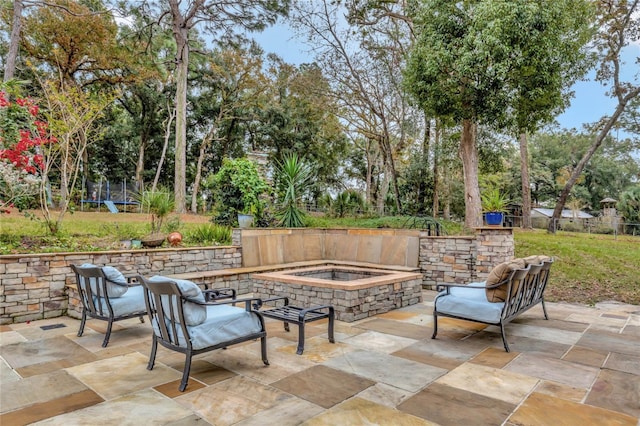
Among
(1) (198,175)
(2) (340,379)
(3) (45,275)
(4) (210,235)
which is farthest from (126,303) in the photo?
(1) (198,175)

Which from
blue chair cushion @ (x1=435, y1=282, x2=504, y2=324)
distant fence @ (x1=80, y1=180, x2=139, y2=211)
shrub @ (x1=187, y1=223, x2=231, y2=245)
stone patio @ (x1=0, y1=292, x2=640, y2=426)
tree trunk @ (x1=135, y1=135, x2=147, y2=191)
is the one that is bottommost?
stone patio @ (x1=0, y1=292, x2=640, y2=426)

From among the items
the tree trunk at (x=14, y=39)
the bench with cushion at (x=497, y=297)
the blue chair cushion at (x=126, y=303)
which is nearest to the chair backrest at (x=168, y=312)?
the blue chair cushion at (x=126, y=303)

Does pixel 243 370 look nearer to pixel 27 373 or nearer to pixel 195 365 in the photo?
pixel 195 365

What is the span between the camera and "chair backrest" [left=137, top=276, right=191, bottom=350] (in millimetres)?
2578

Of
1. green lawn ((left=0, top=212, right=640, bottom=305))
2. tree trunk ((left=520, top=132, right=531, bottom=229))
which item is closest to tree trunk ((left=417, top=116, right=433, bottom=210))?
tree trunk ((left=520, top=132, right=531, bottom=229))

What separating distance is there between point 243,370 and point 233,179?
5.09 metres

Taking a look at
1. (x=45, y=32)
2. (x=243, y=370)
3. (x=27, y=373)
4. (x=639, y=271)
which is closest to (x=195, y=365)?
(x=243, y=370)

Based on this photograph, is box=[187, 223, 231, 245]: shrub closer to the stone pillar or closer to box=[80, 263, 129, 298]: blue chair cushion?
box=[80, 263, 129, 298]: blue chair cushion

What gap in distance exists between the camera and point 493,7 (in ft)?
23.1

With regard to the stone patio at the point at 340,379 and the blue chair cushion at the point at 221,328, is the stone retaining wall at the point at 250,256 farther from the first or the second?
the blue chair cushion at the point at 221,328

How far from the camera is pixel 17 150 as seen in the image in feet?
16.5

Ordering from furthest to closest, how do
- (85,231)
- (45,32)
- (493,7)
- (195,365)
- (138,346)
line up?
(45,32)
(493,7)
(85,231)
(138,346)
(195,365)

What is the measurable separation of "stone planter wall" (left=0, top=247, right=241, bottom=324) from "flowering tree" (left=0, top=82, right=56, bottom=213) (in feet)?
4.29

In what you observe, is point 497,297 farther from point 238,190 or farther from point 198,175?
point 198,175
